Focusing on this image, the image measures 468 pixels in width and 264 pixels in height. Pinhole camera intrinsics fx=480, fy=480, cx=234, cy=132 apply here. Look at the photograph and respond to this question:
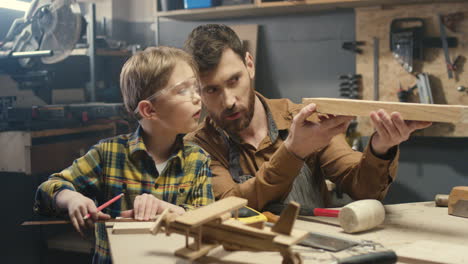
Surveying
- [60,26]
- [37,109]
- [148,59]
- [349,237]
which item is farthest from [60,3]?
[349,237]

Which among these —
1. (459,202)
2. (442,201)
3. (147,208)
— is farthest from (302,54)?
(147,208)

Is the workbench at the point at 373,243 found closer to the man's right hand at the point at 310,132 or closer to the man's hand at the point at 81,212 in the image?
the man's hand at the point at 81,212

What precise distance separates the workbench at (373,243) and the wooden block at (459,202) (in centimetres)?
2

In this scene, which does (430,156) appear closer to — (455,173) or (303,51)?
(455,173)

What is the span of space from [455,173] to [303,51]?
144 centimetres

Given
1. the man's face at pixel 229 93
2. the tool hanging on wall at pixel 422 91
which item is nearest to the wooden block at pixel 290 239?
the man's face at pixel 229 93

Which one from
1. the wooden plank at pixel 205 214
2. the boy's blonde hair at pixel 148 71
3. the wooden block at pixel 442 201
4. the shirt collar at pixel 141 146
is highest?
the boy's blonde hair at pixel 148 71

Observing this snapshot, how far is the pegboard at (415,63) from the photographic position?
3.21 metres

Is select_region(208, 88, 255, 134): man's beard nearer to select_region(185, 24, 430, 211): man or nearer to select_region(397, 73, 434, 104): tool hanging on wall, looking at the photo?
select_region(185, 24, 430, 211): man

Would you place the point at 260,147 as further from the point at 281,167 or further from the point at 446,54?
the point at 446,54

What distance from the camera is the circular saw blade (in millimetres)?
3242

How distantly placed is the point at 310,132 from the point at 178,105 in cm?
43

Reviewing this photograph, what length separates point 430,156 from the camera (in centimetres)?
343

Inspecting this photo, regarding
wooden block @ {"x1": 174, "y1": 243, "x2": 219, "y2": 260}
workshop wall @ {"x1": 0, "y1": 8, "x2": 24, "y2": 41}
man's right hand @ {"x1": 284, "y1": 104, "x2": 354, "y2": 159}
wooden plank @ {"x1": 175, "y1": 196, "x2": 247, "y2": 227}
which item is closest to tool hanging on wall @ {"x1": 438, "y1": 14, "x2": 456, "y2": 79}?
man's right hand @ {"x1": 284, "y1": 104, "x2": 354, "y2": 159}
